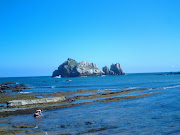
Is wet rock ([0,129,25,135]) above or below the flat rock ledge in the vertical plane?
below

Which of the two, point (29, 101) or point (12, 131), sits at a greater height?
point (29, 101)

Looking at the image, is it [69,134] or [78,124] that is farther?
[78,124]

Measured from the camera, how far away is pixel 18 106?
33906 millimetres

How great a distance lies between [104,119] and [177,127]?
27.7 ft

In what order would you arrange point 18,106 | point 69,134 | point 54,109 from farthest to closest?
point 18,106, point 54,109, point 69,134

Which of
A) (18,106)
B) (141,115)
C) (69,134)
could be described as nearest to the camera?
(69,134)

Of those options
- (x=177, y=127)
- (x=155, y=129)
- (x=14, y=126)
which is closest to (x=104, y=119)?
(x=155, y=129)

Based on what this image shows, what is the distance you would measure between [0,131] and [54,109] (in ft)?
42.9

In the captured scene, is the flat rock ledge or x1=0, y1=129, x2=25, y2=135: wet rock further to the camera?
the flat rock ledge

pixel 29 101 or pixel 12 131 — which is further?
pixel 29 101

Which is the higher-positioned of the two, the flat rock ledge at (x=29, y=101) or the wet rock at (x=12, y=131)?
the flat rock ledge at (x=29, y=101)

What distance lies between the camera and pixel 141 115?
24.3m

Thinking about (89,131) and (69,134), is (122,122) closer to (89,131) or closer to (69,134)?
(89,131)

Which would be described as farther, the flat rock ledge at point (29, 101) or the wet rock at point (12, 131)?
the flat rock ledge at point (29, 101)
